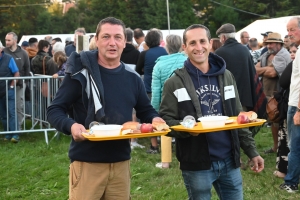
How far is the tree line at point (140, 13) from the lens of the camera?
206ft

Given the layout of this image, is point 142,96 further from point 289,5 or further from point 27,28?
point 27,28

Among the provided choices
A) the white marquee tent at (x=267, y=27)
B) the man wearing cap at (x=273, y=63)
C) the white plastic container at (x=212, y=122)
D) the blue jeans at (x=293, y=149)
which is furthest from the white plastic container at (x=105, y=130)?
the white marquee tent at (x=267, y=27)

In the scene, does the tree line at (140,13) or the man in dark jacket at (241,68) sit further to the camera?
the tree line at (140,13)

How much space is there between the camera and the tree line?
62.8 metres

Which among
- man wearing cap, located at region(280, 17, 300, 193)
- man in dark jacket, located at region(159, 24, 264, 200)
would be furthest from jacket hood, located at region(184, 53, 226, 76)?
man wearing cap, located at region(280, 17, 300, 193)

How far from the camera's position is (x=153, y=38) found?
30.5 feet

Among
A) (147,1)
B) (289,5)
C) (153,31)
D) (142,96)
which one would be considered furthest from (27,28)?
(142,96)

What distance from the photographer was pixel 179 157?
4.01 metres

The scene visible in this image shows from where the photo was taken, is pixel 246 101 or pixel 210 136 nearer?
pixel 210 136

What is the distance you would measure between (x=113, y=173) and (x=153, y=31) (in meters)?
5.79

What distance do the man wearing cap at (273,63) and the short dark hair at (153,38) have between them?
184cm

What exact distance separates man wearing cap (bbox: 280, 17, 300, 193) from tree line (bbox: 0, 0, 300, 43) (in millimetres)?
55376

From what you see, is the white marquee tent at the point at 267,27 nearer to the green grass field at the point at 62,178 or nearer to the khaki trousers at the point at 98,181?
the green grass field at the point at 62,178

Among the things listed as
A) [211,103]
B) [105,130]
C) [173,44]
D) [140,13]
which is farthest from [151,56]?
[140,13]
